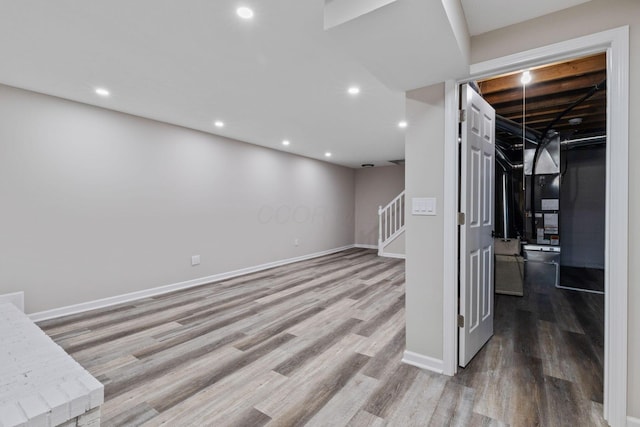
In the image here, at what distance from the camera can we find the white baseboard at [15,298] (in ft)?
8.84

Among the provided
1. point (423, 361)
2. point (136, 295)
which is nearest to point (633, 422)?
point (423, 361)

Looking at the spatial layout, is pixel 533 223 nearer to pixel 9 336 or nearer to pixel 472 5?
pixel 472 5

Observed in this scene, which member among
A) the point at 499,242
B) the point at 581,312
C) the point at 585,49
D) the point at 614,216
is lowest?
the point at 581,312

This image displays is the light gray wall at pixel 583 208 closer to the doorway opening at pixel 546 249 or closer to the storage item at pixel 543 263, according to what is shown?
the doorway opening at pixel 546 249

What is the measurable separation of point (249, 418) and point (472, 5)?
2.65m

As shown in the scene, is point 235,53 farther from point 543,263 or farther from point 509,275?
point 543,263

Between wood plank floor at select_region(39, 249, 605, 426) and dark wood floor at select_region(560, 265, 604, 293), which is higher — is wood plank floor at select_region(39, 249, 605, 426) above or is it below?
below

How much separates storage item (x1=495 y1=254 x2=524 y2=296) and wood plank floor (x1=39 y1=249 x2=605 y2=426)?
0.51 ft

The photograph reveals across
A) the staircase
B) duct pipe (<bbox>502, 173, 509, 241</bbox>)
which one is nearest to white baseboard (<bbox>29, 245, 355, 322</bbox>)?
the staircase

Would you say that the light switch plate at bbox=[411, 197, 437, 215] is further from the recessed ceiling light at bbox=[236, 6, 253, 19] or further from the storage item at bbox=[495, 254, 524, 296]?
the storage item at bbox=[495, 254, 524, 296]

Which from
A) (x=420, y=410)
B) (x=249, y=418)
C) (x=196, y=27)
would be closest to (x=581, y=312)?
(x=420, y=410)

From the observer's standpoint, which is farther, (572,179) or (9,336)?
(572,179)

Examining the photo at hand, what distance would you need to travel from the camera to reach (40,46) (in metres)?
2.08

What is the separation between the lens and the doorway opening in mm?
1854
